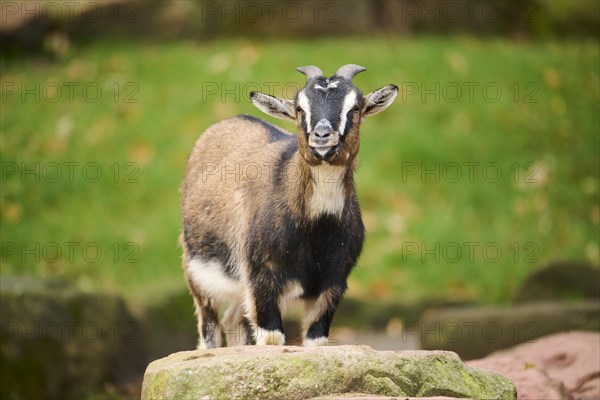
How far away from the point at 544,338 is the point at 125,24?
33.5ft

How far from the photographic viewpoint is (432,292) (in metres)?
13.5

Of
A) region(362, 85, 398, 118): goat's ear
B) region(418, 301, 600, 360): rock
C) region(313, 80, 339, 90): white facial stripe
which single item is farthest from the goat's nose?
region(418, 301, 600, 360): rock

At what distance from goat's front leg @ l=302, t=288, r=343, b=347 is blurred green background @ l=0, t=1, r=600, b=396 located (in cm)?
495

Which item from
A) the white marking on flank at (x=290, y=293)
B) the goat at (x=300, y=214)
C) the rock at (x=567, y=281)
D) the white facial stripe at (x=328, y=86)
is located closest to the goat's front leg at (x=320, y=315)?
the goat at (x=300, y=214)

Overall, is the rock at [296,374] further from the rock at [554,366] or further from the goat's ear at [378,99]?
the goat's ear at [378,99]

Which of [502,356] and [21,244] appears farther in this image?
[21,244]

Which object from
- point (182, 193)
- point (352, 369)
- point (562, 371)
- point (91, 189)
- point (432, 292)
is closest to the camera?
point (352, 369)

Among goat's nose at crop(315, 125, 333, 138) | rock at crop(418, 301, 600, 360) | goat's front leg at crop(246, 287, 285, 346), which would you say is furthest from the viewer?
rock at crop(418, 301, 600, 360)

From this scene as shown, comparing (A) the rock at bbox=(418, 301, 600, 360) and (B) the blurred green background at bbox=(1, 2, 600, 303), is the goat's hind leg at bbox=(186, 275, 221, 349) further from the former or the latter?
(B) the blurred green background at bbox=(1, 2, 600, 303)

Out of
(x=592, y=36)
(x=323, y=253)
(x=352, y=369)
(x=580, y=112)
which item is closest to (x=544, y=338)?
(x=323, y=253)

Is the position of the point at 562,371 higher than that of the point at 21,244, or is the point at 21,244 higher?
the point at 562,371

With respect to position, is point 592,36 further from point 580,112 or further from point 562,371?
point 562,371

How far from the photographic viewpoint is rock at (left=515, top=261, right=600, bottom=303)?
1115cm

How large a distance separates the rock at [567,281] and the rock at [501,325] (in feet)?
1.69
